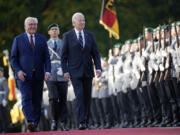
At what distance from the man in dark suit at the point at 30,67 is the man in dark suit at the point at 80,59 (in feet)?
1.19

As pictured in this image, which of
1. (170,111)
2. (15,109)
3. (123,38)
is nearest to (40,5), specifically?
(123,38)

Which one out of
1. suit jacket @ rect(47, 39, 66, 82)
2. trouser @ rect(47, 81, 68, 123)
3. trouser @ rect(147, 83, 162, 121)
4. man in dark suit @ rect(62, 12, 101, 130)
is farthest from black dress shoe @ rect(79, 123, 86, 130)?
trouser @ rect(147, 83, 162, 121)

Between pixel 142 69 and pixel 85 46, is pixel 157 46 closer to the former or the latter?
pixel 142 69

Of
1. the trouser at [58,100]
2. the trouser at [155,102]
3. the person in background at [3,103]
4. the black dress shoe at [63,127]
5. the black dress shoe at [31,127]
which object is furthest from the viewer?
the person in background at [3,103]

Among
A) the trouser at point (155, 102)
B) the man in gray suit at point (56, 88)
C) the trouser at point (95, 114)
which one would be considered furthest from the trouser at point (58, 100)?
the trouser at point (95, 114)

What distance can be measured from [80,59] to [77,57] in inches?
2.5

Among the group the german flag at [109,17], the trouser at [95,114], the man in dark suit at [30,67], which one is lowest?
the trouser at [95,114]

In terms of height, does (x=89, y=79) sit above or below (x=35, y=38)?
below

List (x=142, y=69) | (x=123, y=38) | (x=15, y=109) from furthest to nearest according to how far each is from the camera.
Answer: (x=123, y=38)
(x=15, y=109)
(x=142, y=69)

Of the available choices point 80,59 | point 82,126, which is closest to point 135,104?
point 80,59

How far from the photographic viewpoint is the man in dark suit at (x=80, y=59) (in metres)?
12.0

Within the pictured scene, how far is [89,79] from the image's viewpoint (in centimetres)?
1212

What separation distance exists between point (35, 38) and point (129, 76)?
422 cm

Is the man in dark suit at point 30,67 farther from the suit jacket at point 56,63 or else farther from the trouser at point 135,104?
the trouser at point 135,104
